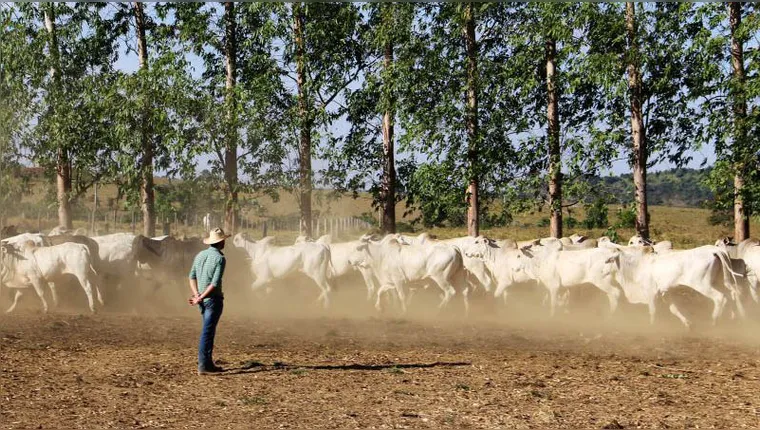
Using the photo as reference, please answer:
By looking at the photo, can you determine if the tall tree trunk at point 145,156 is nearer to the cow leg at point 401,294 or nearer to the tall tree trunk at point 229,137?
the tall tree trunk at point 229,137

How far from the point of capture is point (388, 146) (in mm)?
28766

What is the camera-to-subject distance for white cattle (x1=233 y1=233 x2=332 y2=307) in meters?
22.0

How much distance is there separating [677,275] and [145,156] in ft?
57.9

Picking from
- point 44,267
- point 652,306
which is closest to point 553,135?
A: point 652,306

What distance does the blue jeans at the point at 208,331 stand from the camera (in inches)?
484

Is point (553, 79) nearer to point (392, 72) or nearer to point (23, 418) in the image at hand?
point (392, 72)

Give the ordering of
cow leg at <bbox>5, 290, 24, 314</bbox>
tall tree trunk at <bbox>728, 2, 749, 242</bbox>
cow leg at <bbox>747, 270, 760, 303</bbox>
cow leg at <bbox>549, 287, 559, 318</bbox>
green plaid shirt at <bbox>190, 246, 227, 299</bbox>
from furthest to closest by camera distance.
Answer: tall tree trunk at <bbox>728, 2, 749, 242</bbox> < cow leg at <bbox>549, 287, 559, 318</bbox> < cow leg at <bbox>747, 270, 760, 303</bbox> < cow leg at <bbox>5, 290, 24, 314</bbox> < green plaid shirt at <bbox>190, 246, 227, 299</bbox>

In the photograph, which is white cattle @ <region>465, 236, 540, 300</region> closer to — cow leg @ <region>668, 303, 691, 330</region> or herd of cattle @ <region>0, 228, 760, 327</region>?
herd of cattle @ <region>0, 228, 760, 327</region>

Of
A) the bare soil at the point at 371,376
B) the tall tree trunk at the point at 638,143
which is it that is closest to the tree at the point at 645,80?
the tall tree trunk at the point at 638,143

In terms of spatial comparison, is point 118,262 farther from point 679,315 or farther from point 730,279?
point 730,279

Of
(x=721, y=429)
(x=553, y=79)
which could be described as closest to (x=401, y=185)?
(x=553, y=79)

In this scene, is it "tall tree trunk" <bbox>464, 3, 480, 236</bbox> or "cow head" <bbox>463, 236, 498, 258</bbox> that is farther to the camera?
"tall tree trunk" <bbox>464, 3, 480, 236</bbox>

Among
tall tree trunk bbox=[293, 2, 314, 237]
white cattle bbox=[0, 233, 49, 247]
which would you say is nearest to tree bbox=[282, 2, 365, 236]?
tall tree trunk bbox=[293, 2, 314, 237]

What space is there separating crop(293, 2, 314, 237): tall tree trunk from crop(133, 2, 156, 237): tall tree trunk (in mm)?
4786
